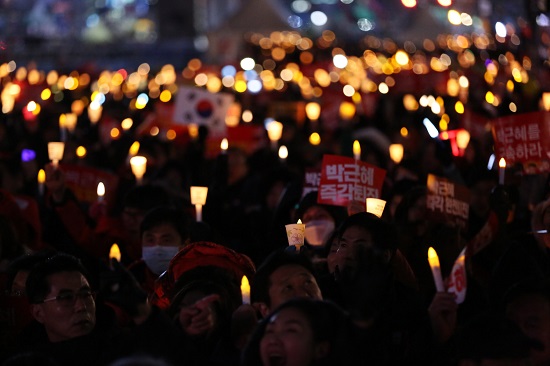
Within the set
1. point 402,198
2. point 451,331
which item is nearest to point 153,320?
point 451,331

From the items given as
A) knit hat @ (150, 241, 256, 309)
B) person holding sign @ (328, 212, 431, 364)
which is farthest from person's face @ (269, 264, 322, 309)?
knit hat @ (150, 241, 256, 309)

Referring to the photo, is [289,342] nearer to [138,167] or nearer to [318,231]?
[318,231]

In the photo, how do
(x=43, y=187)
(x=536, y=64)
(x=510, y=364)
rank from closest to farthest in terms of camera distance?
(x=510, y=364), (x=43, y=187), (x=536, y=64)

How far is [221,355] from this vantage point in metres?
4.88

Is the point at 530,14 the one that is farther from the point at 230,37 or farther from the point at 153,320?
the point at 230,37

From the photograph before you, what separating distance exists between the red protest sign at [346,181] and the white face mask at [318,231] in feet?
0.64

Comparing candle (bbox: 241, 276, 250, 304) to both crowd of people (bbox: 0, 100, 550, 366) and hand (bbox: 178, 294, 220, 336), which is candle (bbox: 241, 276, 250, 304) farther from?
hand (bbox: 178, 294, 220, 336)

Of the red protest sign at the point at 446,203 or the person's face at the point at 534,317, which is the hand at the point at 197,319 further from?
the red protest sign at the point at 446,203

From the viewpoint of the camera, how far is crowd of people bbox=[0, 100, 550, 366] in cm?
419

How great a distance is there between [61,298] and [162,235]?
158cm

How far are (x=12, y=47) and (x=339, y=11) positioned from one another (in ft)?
165

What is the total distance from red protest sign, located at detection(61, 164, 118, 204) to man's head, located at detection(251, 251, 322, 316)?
4.53m

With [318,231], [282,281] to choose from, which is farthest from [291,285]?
[318,231]

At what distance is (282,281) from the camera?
15.9 feet
